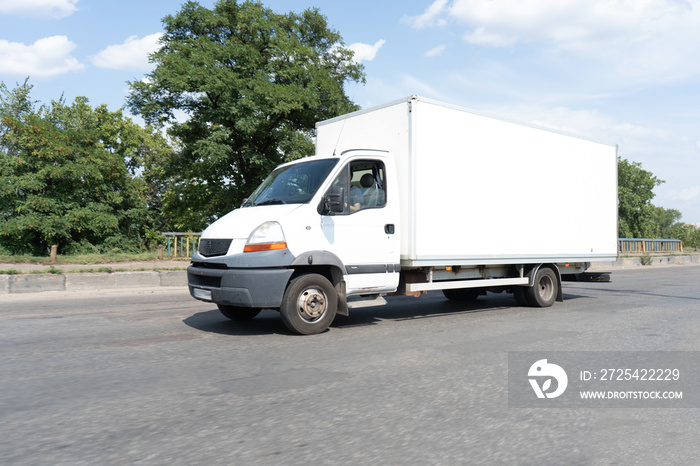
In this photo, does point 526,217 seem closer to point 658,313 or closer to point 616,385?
point 658,313

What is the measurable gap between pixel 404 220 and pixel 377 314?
2065 millimetres

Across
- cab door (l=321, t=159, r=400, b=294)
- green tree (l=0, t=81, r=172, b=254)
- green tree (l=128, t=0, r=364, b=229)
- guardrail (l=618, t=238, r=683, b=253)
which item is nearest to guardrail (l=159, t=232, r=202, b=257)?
green tree (l=128, t=0, r=364, b=229)

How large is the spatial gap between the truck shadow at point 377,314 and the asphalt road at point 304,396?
89mm

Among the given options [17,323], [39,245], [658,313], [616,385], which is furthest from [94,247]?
[616,385]

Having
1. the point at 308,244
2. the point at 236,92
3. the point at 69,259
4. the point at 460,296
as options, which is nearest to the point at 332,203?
the point at 308,244

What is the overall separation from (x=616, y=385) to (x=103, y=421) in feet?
13.9

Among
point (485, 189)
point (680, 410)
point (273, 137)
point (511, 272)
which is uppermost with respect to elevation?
point (273, 137)

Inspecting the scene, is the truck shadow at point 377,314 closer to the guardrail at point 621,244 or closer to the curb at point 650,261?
the guardrail at point 621,244

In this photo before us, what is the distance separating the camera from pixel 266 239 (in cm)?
661

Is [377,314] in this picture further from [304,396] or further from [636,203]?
[636,203]

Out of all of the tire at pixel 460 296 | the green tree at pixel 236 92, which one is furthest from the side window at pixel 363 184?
the green tree at pixel 236 92

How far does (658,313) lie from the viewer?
9.70 m

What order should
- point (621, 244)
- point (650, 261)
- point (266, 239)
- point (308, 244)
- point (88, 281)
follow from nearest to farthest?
1. point (266, 239)
2. point (308, 244)
3. point (88, 281)
4. point (650, 261)
5. point (621, 244)

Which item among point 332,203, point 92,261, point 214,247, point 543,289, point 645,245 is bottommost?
point 543,289
